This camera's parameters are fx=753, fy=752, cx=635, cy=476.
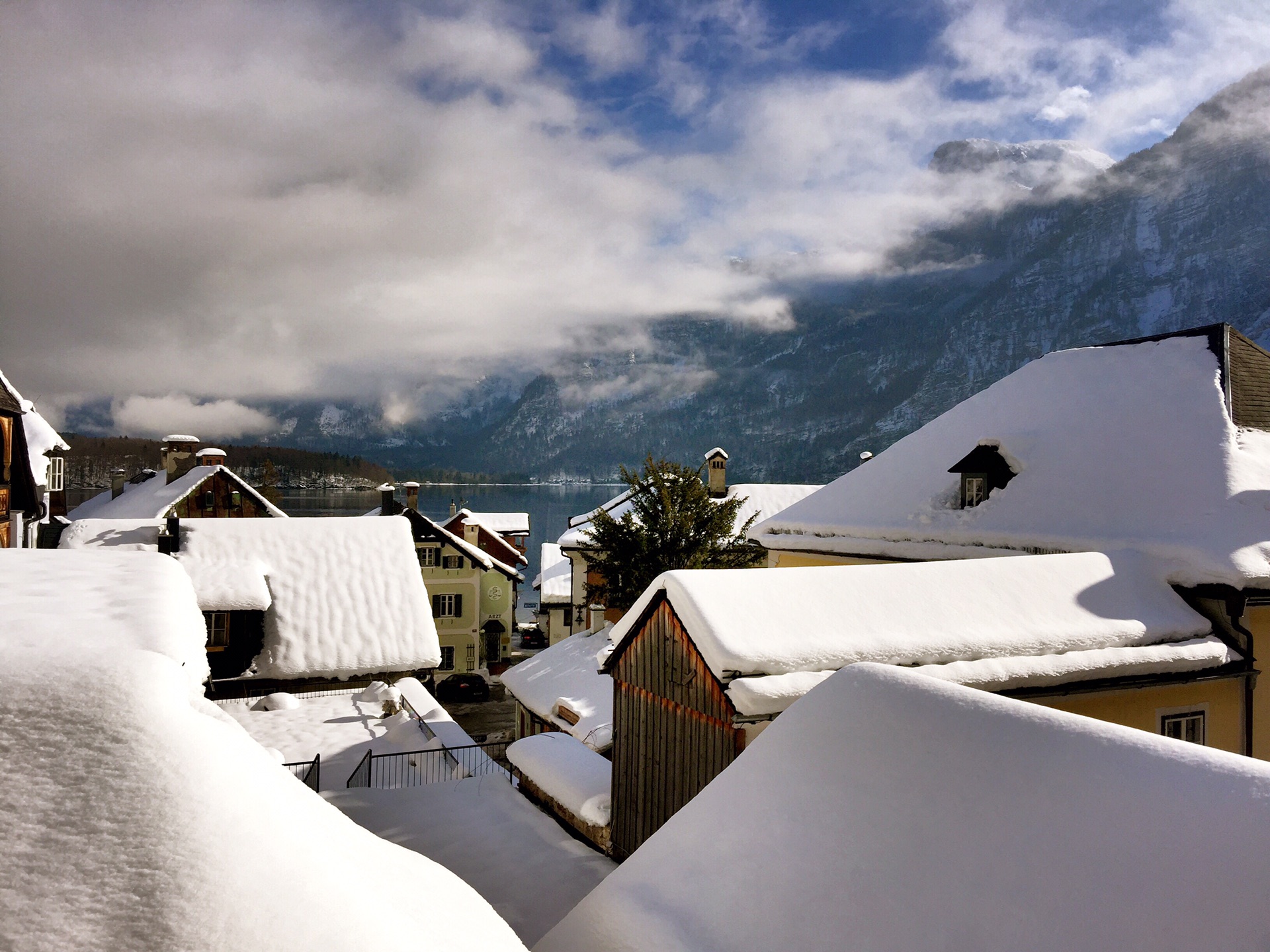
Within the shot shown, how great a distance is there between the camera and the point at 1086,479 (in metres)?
15.6

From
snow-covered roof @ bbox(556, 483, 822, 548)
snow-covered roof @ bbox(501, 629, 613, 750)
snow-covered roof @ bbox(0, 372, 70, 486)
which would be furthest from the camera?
snow-covered roof @ bbox(556, 483, 822, 548)

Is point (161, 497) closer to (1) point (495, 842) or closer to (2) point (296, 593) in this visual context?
(2) point (296, 593)

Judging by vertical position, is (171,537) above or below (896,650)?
above

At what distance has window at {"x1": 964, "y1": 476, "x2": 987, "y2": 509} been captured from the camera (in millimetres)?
17156

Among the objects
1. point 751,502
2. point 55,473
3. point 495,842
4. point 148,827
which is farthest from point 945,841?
point 55,473

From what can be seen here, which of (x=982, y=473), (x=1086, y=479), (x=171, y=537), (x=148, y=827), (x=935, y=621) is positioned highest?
(x=982, y=473)

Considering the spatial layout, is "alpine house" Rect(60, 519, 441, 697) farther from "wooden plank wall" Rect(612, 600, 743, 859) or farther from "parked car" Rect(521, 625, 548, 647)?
"parked car" Rect(521, 625, 548, 647)

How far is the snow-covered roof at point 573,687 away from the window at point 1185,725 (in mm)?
10380

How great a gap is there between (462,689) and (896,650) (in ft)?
95.4

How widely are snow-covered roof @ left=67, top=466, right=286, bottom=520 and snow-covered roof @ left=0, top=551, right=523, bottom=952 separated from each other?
33.0 meters

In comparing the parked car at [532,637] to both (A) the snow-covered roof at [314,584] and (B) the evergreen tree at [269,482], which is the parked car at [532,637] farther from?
(A) the snow-covered roof at [314,584]

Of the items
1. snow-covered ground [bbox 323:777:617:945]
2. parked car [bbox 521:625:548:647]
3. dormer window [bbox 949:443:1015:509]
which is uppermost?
dormer window [bbox 949:443:1015:509]

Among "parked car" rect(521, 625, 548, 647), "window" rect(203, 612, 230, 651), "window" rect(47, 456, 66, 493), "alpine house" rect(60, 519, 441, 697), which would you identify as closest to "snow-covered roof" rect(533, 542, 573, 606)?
"parked car" rect(521, 625, 548, 647)

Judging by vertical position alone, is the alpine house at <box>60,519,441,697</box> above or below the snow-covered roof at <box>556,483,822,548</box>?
below
